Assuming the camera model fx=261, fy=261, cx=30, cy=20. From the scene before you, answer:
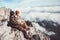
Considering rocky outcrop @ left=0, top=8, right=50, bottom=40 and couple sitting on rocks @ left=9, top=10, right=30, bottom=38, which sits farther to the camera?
couple sitting on rocks @ left=9, top=10, right=30, bottom=38

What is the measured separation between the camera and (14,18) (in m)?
5.62

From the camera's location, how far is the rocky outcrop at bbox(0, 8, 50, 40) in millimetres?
5406

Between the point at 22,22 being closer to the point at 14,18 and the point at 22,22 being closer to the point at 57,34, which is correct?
the point at 14,18

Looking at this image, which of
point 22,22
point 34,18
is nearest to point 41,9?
point 34,18

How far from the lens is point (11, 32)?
548 cm

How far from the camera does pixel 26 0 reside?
247 inches

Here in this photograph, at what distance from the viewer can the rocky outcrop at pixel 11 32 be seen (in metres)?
5.41

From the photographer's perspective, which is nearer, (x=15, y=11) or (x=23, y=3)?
(x=15, y=11)

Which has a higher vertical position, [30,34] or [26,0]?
[26,0]

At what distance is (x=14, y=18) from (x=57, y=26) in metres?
1.09

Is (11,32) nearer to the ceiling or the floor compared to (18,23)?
nearer to the floor

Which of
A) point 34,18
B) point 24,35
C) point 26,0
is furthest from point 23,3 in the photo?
point 24,35

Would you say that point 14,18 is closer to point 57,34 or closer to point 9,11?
point 9,11

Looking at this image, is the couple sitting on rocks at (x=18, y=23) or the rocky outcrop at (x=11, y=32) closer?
the rocky outcrop at (x=11, y=32)
